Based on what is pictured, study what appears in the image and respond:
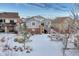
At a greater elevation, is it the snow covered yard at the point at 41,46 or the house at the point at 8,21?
the house at the point at 8,21

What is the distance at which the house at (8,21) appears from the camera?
8.07ft

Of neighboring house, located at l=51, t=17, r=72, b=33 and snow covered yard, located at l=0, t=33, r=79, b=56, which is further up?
neighboring house, located at l=51, t=17, r=72, b=33

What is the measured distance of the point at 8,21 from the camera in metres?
2.46

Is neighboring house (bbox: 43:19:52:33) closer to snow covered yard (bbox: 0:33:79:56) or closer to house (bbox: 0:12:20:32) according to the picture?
snow covered yard (bbox: 0:33:79:56)

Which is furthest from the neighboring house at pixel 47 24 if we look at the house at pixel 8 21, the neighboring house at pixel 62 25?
the house at pixel 8 21

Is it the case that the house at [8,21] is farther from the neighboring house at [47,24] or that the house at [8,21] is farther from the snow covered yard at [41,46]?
the neighboring house at [47,24]

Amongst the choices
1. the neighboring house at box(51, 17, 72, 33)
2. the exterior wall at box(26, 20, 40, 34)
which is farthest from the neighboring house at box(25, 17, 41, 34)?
the neighboring house at box(51, 17, 72, 33)

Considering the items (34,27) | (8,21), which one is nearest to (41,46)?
(34,27)

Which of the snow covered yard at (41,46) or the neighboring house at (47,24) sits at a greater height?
the neighboring house at (47,24)

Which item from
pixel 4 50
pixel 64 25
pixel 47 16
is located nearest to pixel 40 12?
pixel 47 16

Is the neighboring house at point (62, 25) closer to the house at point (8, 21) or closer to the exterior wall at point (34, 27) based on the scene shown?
the exterior wall at point (34, 27)

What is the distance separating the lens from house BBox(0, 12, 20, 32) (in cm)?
246

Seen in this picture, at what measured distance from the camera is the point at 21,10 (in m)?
2.47

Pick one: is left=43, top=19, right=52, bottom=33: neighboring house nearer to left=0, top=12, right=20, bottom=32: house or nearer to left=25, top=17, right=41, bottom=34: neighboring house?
left=25, top=17, right=41, bottom=34: neighboring house
